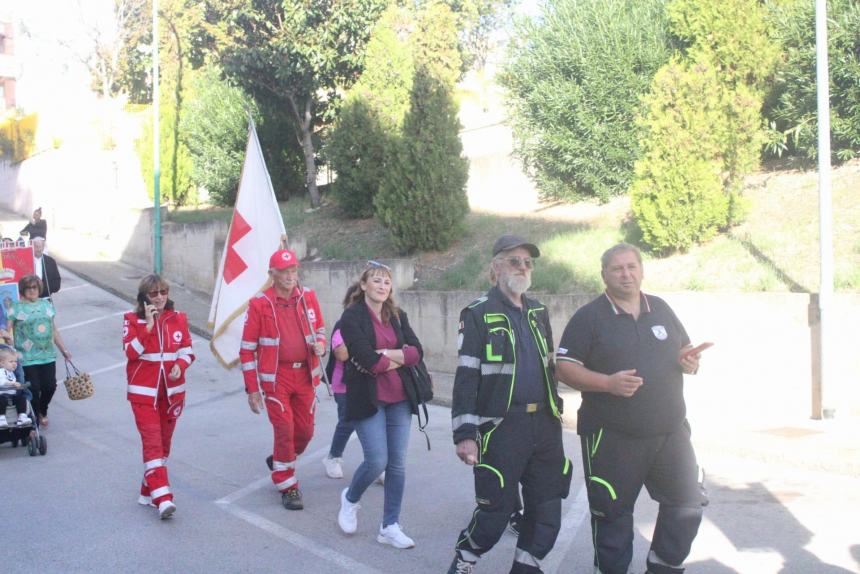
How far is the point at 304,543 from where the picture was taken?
5832 mm

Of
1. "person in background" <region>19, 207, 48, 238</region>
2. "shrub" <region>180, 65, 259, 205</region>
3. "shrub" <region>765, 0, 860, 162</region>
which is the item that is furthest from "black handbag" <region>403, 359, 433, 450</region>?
"shrub" <region>180, 65, 259, 205</region>

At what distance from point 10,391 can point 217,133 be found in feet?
55.3

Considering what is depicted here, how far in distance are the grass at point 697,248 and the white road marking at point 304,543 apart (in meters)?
6.77

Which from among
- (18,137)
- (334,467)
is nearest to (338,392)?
(334,467)

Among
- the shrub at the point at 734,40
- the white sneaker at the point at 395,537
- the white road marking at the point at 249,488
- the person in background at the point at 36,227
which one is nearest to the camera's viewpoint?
the white sneaker at the point at 395,537

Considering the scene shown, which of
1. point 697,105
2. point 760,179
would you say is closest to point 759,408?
point 697,105

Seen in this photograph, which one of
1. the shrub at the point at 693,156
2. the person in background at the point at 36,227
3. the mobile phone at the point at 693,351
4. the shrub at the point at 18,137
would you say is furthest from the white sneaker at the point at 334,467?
the shrub at the point at 18,137

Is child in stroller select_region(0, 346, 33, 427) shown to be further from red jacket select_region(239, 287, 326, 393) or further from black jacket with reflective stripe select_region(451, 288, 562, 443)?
black jacket with reflective stripe select_region(451, 288, 562, 443)

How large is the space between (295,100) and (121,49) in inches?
831

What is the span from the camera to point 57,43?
3984 cm

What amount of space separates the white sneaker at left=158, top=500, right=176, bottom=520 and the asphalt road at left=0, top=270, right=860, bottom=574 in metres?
0.06

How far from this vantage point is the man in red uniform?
652cm

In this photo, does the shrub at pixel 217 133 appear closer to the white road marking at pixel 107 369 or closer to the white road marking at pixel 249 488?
the white road marking at pixel 107 369

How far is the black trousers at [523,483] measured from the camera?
4.46 metres
